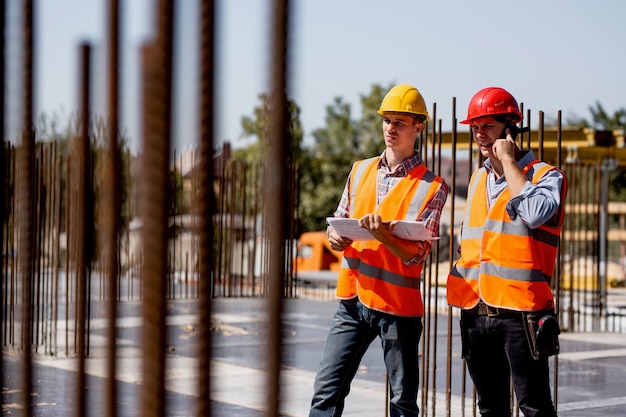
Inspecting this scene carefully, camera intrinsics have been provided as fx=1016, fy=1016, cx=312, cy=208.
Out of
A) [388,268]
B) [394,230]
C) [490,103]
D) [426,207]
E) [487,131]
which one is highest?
[490,103]

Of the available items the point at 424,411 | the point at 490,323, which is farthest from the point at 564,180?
the point at 424,411

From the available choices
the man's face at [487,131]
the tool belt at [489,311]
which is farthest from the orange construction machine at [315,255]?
the tool belt at [489,311]

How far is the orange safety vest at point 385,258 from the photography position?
494 cm

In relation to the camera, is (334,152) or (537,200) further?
(334,152)

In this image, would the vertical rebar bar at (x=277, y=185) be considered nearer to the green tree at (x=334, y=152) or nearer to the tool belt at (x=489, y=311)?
the tool belt at (x=489, y=311)

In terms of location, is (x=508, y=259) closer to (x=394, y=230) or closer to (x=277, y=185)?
(x=394, y=230)

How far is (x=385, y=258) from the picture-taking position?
5.00 meters

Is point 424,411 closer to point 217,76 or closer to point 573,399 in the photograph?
point 573,399

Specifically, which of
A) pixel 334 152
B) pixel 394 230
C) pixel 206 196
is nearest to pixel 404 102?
pixel 394 230

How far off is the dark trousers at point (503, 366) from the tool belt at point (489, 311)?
1 cm

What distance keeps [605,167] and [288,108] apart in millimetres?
15582

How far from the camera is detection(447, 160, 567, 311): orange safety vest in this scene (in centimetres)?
469

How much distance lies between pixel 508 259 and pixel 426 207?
1.74ft

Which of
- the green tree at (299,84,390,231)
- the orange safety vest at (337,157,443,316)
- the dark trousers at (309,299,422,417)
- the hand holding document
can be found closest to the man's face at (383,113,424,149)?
the orange safety vest at (337,157,443,316)
